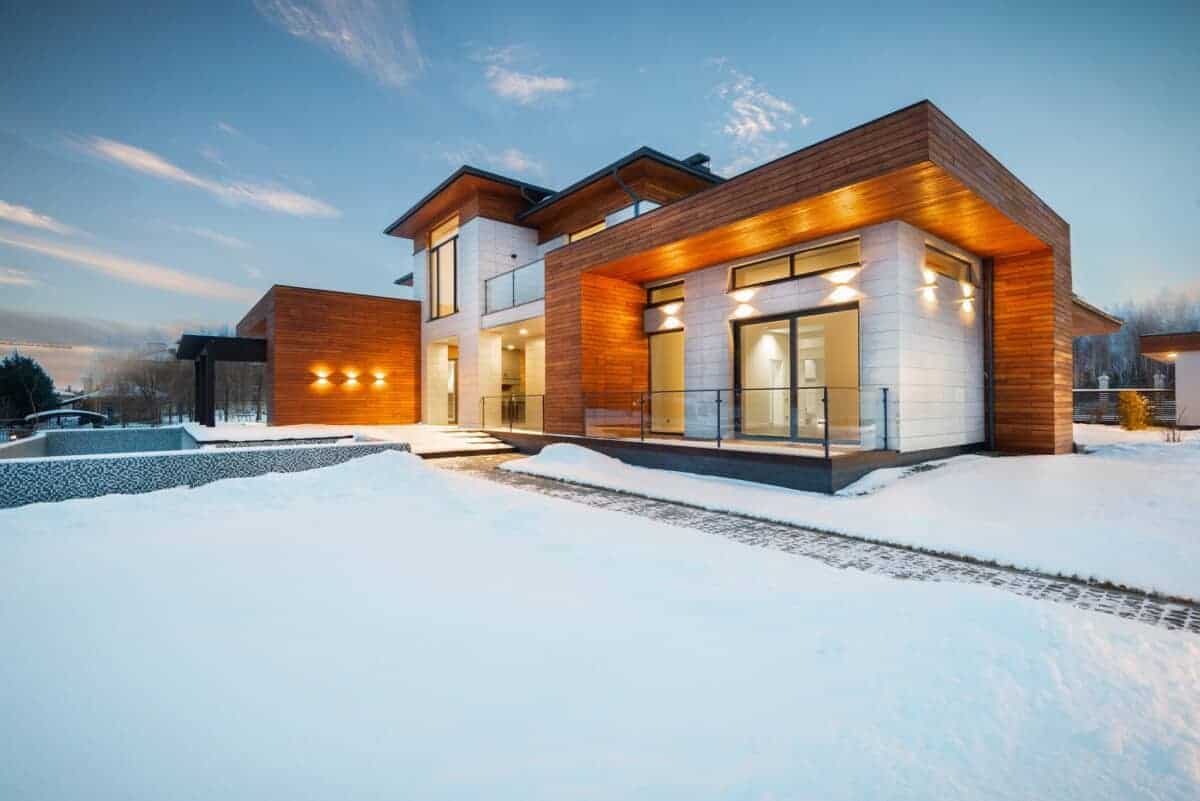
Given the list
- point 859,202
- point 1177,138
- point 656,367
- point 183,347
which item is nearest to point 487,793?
point 859,202

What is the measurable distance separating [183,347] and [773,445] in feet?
59.2

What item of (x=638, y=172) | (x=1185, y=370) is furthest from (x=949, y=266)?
(x=1185, y=370)

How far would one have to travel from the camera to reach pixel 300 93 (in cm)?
1808

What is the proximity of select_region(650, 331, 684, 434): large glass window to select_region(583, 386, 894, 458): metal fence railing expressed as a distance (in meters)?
0.02

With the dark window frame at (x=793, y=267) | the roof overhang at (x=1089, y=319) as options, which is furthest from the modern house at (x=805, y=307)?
the roof overhang at (x=1089, y=319)

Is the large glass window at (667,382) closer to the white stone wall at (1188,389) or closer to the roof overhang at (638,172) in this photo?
the roof overhang at (638,172)

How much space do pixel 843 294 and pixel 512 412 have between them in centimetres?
815

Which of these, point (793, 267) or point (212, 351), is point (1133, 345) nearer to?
point (793, 267)

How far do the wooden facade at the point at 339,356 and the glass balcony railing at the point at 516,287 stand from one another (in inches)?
155

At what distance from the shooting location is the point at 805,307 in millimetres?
8789

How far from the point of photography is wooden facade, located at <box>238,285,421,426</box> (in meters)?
14.5

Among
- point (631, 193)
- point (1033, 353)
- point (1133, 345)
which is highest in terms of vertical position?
point (631, 193)

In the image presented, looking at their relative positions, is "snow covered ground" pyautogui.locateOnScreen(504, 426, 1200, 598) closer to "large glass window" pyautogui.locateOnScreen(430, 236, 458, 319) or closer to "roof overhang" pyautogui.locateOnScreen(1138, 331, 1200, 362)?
"large glass window" pyautogui.locateOnScreen(430, 236, 458, 319)

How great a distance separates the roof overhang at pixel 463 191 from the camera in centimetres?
1395
